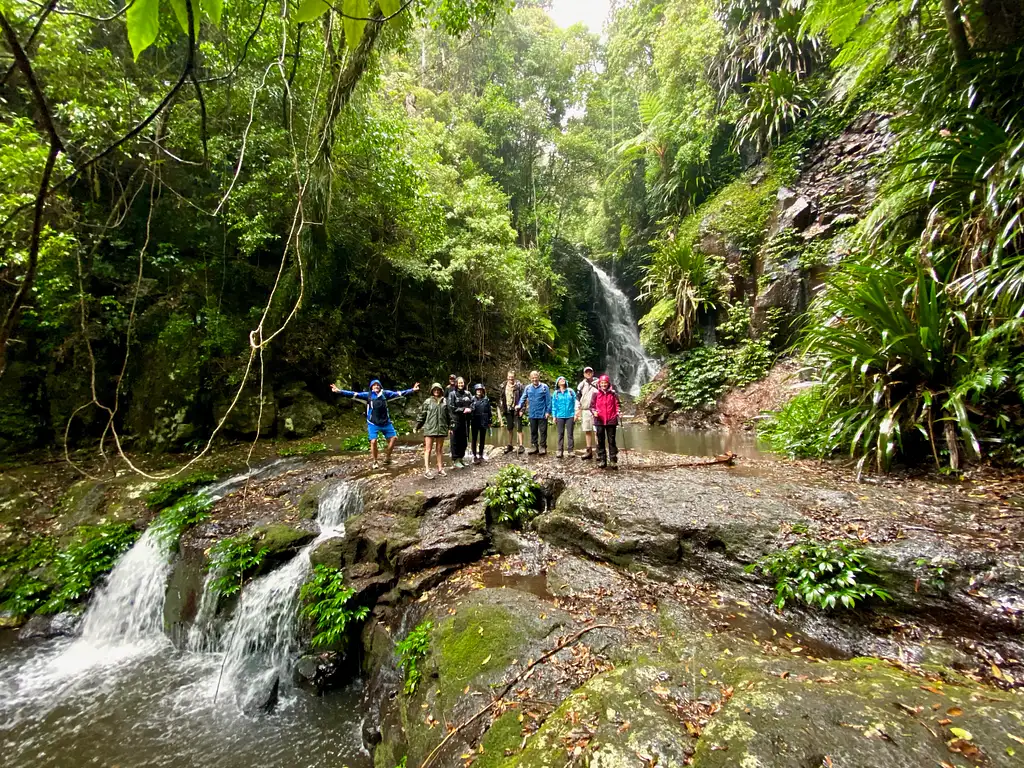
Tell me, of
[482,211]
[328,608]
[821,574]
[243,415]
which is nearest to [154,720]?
[328,608]

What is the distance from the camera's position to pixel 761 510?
478 centimetres

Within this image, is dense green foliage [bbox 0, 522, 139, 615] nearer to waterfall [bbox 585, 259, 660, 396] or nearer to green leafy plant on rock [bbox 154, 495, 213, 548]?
green leafy plant on rock [bbox 154, 495, 213, 548]

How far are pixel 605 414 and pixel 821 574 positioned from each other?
11.2 feet

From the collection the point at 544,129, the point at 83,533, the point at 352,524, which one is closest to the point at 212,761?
the point at 352,524

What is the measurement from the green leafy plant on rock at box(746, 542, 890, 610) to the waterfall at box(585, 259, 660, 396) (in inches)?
501

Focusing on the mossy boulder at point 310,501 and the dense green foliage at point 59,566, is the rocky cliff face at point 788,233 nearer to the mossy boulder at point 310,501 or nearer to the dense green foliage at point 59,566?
the mossy boulder at point 310,501

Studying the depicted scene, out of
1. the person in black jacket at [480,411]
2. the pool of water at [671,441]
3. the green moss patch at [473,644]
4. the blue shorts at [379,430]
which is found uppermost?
the person in black jacket at [480,411]

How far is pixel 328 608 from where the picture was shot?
5297 mm

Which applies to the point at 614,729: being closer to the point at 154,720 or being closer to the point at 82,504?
the point at 154,720

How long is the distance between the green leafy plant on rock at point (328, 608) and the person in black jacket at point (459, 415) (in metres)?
2.79

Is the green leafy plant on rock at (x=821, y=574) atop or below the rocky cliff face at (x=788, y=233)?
below

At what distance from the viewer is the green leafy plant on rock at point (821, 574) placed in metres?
3.73

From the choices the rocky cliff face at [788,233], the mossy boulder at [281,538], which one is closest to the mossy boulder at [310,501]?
the mossy boulder at [281,538]

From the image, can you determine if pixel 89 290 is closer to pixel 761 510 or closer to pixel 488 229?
pixel 488 229
